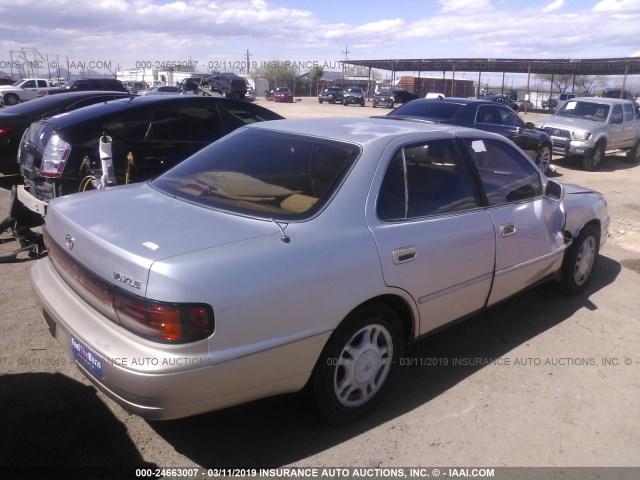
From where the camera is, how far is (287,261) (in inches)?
98.7

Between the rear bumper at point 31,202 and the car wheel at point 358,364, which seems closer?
the car wheel at point 358,364

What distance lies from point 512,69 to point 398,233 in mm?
50533

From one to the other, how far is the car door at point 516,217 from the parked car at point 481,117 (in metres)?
6.08

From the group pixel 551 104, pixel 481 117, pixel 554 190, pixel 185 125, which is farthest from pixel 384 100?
pixel 554 190

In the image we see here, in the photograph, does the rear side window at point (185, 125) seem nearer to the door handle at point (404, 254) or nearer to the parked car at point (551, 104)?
the door handle at point (404, 254)

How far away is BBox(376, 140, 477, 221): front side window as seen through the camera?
312 cm

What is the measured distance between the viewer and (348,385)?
297cm

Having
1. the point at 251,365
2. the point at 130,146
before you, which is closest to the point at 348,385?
the point at 251,365

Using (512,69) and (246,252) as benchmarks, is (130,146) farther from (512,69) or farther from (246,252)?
(512,69)

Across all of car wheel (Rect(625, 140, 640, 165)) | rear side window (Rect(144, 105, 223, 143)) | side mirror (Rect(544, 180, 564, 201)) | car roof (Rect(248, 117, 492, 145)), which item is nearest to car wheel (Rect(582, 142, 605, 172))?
car wheel (Rect(625, 140, 640, 165))

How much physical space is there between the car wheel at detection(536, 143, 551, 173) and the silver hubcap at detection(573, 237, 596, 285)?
7575mm

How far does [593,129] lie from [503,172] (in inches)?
442

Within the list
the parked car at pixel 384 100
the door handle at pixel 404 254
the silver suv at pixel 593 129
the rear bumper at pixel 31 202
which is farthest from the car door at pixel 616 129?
the parked car at pixel 384 100

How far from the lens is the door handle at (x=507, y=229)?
3.70 m
